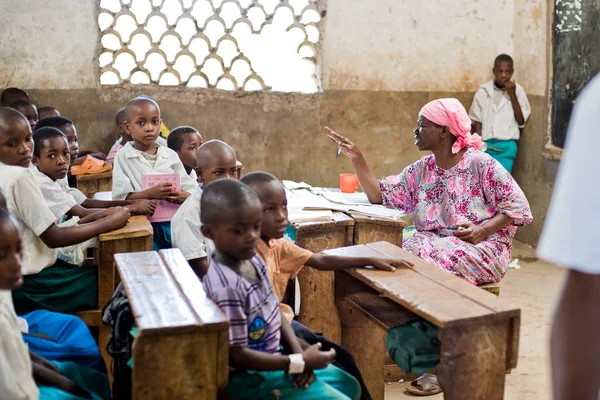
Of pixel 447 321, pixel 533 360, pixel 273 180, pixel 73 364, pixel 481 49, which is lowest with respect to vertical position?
pixel 533 360

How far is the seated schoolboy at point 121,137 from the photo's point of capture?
5.73 meters

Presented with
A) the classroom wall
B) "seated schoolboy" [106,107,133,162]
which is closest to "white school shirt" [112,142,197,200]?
"seated schoolboy" [106,107,133,162]

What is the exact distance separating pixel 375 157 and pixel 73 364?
5316mm

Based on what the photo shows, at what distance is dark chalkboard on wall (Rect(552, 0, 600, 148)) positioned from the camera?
247 inches

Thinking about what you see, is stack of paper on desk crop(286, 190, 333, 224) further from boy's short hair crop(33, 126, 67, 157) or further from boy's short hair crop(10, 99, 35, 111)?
boy's short hair crop(10, 99, 35, 111)

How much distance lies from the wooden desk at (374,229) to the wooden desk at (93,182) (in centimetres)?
202

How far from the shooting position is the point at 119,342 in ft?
8.60

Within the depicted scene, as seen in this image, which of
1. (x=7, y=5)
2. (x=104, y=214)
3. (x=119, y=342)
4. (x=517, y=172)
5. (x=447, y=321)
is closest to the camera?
(x=447, y=321)

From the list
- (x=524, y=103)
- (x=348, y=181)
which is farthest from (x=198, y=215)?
(x=524, y=103)

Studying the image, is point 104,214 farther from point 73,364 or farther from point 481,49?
point 481,49

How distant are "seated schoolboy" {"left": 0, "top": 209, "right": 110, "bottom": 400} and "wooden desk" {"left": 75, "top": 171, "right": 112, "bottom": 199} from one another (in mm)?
2948

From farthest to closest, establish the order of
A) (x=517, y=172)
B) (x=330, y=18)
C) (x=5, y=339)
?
(x=517, y=172) → (x=330, y=18) → (x=5, y=339)

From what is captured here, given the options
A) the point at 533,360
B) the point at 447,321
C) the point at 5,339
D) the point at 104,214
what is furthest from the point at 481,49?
the point at 5,339

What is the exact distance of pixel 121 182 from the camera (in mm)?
4215
